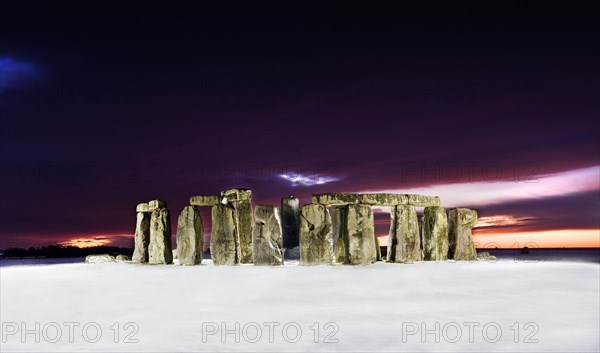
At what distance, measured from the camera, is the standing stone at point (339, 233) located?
1506cm

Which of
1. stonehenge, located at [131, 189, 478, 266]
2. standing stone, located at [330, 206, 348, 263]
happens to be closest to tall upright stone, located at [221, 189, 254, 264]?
stonehenge, located at [131, 189, 478, 266]

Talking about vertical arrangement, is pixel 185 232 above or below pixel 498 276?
above

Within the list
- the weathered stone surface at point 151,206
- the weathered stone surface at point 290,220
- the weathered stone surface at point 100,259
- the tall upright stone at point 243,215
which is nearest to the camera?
the tall upright stone at point 243,215

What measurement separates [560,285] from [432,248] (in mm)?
5895

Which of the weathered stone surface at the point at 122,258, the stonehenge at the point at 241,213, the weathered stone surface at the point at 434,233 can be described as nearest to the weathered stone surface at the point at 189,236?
the stonehenge at the point at 241,213

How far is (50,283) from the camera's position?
39.2 feet

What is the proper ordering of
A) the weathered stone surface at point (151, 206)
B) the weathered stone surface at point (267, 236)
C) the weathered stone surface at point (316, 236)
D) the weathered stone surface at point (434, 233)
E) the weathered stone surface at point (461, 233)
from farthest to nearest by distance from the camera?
1. the weathered stone surface at point (461, 233)
2. the weathered stone surface at point (434, 233)
3. the weathered stone surface at point (151, 206)
4. the weathered stone surface at point (267, 236)
5. the weathered stone surface at point (316, 236)

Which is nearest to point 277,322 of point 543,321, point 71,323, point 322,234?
point 71,323

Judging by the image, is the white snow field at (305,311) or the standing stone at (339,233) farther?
the standing stone at (339,233)

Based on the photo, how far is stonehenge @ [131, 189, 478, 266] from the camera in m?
14.6

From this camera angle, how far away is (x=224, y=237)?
15.2 meters

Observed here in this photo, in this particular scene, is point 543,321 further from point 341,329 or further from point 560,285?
point 560,285

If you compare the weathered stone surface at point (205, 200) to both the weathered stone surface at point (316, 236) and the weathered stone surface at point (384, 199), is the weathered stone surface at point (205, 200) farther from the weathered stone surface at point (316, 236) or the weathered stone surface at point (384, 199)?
the weathered stone surface at point (384, 199)

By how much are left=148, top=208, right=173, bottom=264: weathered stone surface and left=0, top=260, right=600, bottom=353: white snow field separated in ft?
10.5
